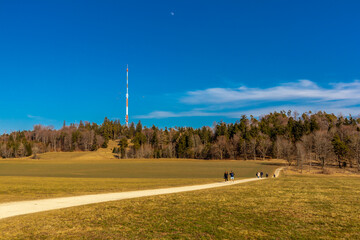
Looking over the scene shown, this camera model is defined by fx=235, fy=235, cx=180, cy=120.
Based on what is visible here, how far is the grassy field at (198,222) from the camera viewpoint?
414 inches

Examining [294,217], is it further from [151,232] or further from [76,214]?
[76,214]

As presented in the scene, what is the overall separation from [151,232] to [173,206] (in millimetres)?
5556

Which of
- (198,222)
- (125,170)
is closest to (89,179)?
(125,170)

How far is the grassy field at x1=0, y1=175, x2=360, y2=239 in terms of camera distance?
10.5m

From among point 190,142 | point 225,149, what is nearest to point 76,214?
point 225,149

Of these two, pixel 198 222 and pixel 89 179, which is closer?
pixel 198 222

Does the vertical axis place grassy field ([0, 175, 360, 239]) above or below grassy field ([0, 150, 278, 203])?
above

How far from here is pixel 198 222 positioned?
12.2 meters

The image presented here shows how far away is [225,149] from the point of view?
149125mm

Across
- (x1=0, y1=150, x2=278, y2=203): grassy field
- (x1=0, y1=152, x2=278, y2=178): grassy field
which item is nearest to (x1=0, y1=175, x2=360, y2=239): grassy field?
(x1=0, y1=150, x2=278, y2=203): grassy field

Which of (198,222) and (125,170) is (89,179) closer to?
(125,170)

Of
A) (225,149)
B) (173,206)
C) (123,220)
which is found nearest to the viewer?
(123,220)

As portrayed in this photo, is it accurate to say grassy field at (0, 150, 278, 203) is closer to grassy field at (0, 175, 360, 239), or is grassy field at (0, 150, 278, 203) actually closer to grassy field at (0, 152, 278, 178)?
grassy field at (0, 152, 278, 178)

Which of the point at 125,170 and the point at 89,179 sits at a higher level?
the point at 89,179
